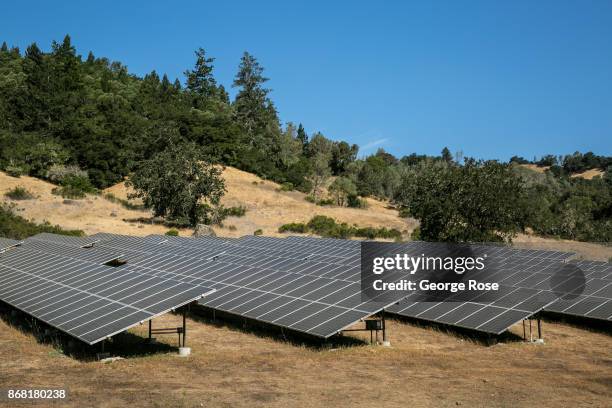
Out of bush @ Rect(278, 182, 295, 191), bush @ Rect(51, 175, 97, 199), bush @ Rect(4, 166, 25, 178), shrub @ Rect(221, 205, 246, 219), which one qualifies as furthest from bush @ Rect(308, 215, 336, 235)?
bush @ Rect(4, 166, 25, 178)

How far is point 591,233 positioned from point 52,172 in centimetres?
6222

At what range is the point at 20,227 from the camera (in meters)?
44.8

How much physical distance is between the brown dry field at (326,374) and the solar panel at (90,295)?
2.95 feet

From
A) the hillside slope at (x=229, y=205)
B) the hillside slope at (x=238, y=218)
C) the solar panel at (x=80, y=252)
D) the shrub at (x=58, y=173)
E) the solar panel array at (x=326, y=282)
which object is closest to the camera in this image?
the solar panel array at (x=326, y=282)

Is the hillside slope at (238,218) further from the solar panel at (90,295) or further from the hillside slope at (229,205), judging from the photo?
the solar panel at (90,295)

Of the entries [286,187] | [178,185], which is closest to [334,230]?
[178,185]

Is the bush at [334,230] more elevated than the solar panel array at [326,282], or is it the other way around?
the bush at [334,230]

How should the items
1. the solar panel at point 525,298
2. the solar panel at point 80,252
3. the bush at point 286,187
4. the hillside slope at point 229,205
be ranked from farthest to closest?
the bush at point 286,187
the hillside slope at point 229,205
the solar panel at point 80,252
the solar panel at point 525,298

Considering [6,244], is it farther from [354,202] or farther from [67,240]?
[354,202]

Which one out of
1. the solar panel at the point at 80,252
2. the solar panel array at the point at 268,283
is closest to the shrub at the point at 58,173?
the solar panel at the point at 80,252

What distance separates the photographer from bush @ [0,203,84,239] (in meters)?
Answer: 43.3

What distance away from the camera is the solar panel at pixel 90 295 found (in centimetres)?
1406

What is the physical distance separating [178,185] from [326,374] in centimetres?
4193

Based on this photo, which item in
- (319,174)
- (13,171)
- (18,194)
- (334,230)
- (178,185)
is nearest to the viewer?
(178,185)
